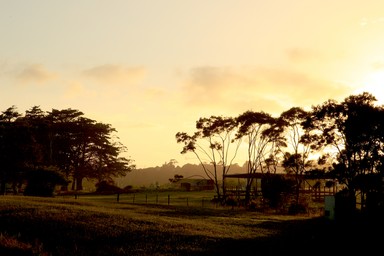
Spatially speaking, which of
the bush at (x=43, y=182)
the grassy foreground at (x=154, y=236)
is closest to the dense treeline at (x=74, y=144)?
the bush at (x=43, y=182)

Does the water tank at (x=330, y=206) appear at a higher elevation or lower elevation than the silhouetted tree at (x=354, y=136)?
lower

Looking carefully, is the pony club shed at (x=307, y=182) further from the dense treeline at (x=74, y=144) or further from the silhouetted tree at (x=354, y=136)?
the dense treeline at (x=74, y=144)

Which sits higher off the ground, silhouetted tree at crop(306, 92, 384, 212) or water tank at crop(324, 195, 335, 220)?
silhouetted tree at crop(306, 92, 384, 212)

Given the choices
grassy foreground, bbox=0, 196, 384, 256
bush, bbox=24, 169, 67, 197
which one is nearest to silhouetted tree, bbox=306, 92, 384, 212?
grassy foreground, bbox=0, 196, 384, 256

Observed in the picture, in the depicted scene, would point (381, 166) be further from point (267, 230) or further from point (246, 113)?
point (246, 113)

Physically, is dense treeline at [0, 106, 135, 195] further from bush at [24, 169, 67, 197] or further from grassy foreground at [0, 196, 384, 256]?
grassy foreground at [0, 196, 384, 256]

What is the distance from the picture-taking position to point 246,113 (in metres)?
60.9

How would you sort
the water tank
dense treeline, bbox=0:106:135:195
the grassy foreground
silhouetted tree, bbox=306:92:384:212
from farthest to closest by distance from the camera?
dense treeline, bbox=0:106:135:195 → silhouetted tree, bbox=306:92:384:212 → the water tank → the grassy foreground

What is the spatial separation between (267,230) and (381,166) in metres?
15.6

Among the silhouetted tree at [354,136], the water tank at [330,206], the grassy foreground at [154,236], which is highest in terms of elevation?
the silhouetted tree at [354,136]

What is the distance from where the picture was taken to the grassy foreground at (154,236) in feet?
59.7

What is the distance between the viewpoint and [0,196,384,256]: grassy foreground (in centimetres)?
1819

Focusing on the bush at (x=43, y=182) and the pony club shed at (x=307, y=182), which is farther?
the bush at (x=43, y=182)

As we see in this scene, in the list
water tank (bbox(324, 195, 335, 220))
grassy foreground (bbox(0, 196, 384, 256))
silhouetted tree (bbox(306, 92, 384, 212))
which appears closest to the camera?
grassy foreground (bbox(0, 196, 384, 256))
